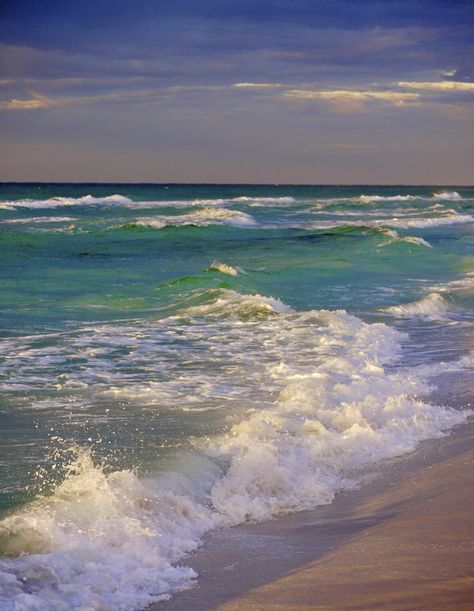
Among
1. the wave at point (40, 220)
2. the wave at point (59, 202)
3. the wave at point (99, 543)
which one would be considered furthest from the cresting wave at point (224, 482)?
the wave at point (59, 202)

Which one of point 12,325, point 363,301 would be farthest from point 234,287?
point 12,325

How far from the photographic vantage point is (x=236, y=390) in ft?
26.8

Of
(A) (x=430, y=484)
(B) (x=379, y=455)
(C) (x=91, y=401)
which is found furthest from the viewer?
(C) (x=91, y=401)

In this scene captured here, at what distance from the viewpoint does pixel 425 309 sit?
1416 cm

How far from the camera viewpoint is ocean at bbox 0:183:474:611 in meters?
4.64

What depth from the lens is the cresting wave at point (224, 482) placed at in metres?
4.23

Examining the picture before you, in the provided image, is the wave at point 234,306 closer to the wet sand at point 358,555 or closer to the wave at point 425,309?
the wave at point 425,309

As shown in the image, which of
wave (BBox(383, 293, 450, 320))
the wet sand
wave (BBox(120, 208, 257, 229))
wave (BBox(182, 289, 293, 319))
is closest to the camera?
the wet sand

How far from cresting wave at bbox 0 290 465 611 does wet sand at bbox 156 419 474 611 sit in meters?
0.18

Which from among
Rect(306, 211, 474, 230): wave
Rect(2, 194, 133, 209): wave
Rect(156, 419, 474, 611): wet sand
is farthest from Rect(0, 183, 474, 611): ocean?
Rect(2, 194, 133, 209): wave

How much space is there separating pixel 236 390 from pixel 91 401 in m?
1.27

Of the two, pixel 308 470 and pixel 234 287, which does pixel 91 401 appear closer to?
pixel 308 470

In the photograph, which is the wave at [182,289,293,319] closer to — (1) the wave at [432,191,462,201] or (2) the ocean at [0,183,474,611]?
(2) the ocean at [0,183,474,611]

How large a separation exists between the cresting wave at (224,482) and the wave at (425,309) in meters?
3.83
